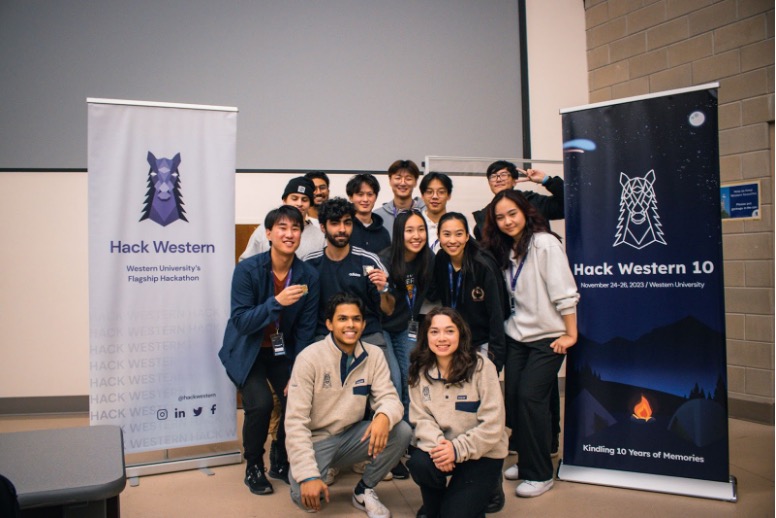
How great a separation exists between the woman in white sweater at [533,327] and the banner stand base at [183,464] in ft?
5.30

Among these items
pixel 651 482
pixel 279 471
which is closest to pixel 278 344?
pixel 279 471

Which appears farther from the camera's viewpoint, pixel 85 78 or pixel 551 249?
pixel 85 78

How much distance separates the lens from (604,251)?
9.98ft

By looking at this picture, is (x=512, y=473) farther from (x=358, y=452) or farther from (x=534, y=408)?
(x=358, y=452)

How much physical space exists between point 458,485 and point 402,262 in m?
1.13

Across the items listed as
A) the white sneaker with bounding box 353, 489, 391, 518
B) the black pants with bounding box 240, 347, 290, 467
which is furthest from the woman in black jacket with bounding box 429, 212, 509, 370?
the black pants with bounding box 240, 347, 290, 467

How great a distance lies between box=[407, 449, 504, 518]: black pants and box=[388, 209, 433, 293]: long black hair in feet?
2.94

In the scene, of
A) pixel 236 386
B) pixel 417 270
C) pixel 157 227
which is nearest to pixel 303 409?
pixel 236 386

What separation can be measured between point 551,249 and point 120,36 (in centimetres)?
376

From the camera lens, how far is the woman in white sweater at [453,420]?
2.32 metres

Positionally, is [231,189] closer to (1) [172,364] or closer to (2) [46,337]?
(1) [172,364]

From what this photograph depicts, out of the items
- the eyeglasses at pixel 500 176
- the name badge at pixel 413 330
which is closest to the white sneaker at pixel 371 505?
the name badge at pixel 413 330

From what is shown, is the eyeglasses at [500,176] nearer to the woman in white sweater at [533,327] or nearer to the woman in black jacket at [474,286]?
the woman in white sweater at [533,327]

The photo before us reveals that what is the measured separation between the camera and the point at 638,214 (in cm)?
296
